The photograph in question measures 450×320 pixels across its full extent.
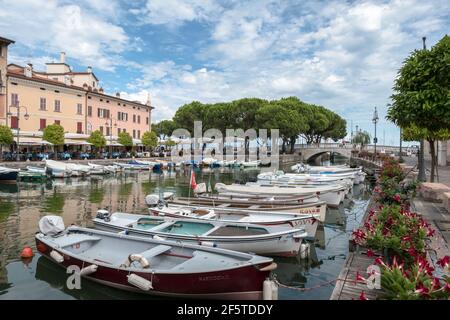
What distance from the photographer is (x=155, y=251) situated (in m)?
9.19

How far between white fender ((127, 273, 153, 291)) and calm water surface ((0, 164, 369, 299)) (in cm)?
74

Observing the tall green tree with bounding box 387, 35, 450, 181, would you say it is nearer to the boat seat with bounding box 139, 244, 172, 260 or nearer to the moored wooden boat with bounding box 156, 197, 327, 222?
the moored wooden boat with bounding box 156, 197, 327, 222

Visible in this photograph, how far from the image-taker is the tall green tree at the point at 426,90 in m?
9.79

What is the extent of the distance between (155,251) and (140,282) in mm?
1139

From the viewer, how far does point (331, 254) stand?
41.9 ft

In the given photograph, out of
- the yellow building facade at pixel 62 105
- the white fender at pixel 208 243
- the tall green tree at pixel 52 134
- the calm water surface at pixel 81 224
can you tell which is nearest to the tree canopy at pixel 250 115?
the yellow building facade at pixel 62 105

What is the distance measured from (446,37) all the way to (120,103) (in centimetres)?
6011

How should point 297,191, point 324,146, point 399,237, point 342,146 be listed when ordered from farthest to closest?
point 324,146
point 342,146
point 297,191
point 399,237

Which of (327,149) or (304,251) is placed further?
(327,149)

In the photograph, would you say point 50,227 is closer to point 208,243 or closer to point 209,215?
point 208,243

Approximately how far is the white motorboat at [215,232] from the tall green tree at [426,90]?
15.9 ft

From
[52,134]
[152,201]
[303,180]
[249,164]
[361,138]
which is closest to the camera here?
[152,201]

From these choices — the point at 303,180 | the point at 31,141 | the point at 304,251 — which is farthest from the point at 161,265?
the point at 31,141
